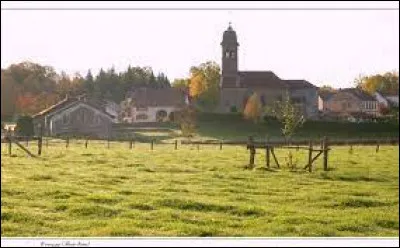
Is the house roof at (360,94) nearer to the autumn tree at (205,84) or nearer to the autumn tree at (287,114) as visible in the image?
the autumn tree at (287,114)

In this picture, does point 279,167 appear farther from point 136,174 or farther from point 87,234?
point 87,234

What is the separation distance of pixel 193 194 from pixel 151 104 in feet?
4.25

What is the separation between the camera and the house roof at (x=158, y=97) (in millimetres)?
6105

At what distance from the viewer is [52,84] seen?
5965 mm

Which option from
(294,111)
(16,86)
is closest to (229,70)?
(294,111)

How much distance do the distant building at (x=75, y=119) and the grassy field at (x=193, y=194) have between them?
60 centimetres

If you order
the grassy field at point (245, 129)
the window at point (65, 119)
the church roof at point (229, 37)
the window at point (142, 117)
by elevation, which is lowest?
the grassy field at point (245, 129)

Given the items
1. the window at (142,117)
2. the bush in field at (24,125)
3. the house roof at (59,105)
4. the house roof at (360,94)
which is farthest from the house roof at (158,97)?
the house roof at (360,94)

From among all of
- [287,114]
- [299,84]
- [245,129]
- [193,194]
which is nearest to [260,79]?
[299,84]

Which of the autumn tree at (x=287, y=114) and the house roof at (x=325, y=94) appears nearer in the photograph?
the house roof at (x=325, y=94)

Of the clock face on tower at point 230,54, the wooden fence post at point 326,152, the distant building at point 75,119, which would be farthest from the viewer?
the wooden fence post at point 326,152

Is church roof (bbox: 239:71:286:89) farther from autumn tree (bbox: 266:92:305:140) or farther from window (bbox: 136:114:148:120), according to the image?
window (bbox: 136:114:148:120)

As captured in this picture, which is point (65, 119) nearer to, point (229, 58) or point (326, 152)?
point (229, 58)

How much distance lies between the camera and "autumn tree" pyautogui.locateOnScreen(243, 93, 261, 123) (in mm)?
6551
